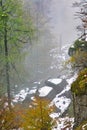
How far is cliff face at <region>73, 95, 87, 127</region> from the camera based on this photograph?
15109mm

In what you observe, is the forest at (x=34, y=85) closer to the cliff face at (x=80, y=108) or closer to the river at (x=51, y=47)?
the cliff face at (x=80, y=108)

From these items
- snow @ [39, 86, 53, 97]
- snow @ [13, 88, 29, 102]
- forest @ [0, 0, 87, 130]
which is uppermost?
forest @ [0, 0, 87, 130]

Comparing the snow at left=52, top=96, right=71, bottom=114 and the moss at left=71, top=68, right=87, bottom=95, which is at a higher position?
the moss at left=71, top=68, right=87, bottom=95

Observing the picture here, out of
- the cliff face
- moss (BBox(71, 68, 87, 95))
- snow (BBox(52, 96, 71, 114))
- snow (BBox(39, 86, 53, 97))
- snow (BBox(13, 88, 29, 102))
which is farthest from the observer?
snow (BBox(13, 88, 29, 102))

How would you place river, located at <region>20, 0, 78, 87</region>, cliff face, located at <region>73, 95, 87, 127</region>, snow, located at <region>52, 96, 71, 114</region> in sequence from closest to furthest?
cliff face, located at <region>73, 95, 87, 127</region>
snow, located at <region>52, 96, 71, 114</region>
river, located at <region>20, 0, 78, 87</region>

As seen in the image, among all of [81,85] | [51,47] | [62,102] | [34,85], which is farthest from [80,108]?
[51,47]

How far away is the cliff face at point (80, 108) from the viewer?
15.1 metres

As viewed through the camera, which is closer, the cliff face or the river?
the cliff face

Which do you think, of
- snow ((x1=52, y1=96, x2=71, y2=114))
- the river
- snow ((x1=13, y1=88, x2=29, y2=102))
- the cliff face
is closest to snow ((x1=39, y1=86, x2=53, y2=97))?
snow ((x1=13, y1=88, x2=29, y2=102))

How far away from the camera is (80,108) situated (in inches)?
607

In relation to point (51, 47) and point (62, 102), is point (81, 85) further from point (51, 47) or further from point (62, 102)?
point (51, 47)

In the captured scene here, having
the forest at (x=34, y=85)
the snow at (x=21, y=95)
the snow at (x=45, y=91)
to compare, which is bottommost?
A: the snow at (x=21, y=95)

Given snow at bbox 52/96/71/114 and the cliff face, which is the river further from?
the cliff face

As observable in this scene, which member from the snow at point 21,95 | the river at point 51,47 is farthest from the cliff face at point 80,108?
the river at point 51,47
